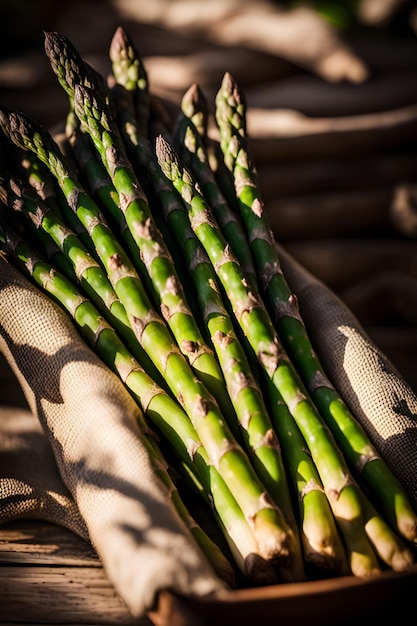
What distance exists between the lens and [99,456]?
1445 millimetres

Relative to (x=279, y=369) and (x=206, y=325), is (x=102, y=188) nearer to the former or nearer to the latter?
(x=206, y=325)

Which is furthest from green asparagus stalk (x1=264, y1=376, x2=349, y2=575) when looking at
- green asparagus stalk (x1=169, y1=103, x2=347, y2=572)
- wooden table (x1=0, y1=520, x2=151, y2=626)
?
wooden table (x1=0, y1=520, x2=151, y2=626)

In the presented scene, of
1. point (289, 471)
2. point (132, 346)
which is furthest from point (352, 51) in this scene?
point (289, 471)

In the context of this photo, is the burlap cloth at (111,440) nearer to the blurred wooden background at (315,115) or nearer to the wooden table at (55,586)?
the wooden table at (55,586)

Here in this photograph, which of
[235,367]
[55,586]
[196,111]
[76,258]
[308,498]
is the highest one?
[196,111]

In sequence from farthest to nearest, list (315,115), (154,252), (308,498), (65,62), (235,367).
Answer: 1. (315,115)
2. (65,62)
3. (154,252)
4. (235,367)
5. (308,498)

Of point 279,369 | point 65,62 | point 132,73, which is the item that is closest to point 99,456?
point 279,369

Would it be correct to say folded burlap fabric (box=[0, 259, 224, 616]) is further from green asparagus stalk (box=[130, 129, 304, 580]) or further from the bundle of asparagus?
green asparagus stalk (box=[130, 129, 304, 580])

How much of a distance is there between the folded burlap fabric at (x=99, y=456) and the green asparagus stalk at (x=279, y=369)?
35 cm

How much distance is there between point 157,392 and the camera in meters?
1.54

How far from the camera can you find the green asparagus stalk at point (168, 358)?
51.3 inches

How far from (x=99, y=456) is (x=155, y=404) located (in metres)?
0.20

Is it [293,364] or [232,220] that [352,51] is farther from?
[293,364]

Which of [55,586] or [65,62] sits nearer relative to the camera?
[55,586]
